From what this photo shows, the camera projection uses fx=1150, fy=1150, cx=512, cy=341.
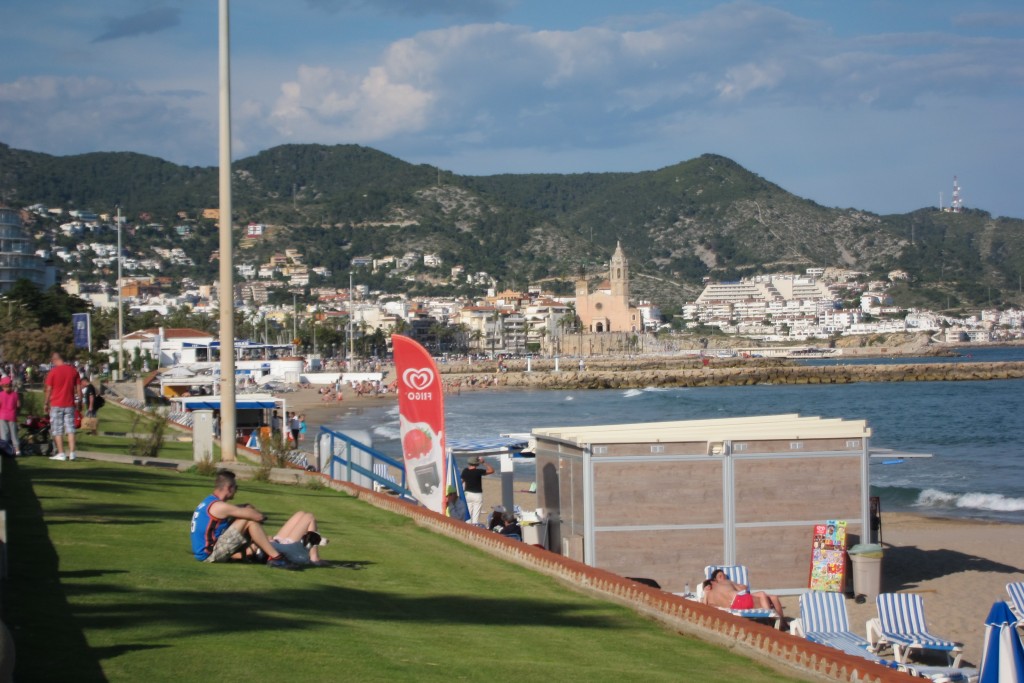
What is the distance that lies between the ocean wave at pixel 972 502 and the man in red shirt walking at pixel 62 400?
58.2ft

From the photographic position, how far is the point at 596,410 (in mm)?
64000

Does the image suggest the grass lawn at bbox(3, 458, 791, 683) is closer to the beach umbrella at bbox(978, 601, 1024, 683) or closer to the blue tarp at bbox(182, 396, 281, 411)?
the beach umbrella at bbox(978, 601, 1024, 683)

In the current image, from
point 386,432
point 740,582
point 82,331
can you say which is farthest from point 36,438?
point 386,432

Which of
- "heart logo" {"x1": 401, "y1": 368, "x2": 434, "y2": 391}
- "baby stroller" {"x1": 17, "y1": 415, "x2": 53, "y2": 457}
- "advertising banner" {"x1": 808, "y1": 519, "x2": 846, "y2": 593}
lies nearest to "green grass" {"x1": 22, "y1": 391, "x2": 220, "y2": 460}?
"baby stroller" {"x1": 17, "y1": 415, "x2": 53, "y2": 457}

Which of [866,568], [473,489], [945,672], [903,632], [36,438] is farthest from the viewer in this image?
[473,489]

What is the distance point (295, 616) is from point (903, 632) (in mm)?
6006

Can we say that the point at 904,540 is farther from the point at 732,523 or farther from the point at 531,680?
the point at 531,680

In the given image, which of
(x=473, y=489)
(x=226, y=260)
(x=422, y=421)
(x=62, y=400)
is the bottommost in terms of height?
(x=473, y=489)

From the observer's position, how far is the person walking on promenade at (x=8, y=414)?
520 inches

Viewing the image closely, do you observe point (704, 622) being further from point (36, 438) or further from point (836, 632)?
point (36, 438)

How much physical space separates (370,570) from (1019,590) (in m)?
7.14

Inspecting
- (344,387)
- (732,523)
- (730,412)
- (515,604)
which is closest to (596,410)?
(730,412)

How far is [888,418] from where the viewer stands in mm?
56094

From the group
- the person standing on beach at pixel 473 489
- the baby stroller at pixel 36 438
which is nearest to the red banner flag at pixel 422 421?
the person standing on beach at pixel 473 489
